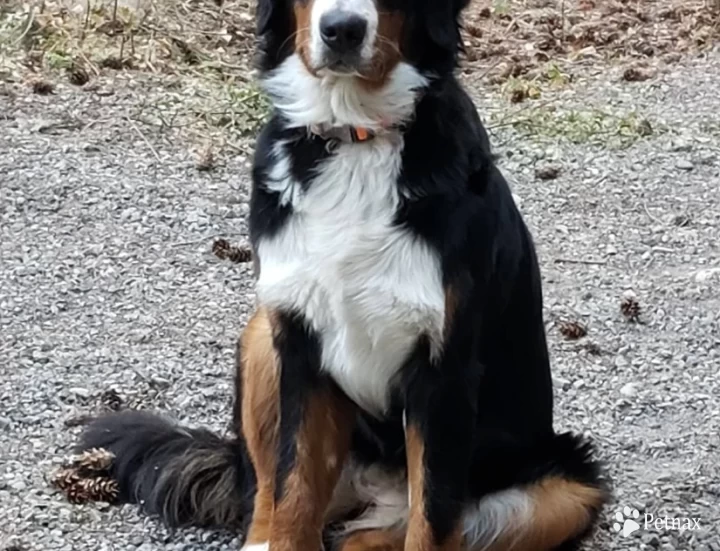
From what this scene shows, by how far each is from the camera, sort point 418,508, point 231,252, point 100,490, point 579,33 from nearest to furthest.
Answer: point 418,508 < point 100,490 < point 231,252 < point 579,33

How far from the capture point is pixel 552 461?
13.1ft

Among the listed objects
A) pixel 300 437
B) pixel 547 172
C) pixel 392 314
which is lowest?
pixel 547 172

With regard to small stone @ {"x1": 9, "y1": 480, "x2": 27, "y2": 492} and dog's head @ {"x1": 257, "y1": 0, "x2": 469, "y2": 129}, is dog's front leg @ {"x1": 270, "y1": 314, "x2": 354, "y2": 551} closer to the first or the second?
dog's head @ {"x1": 257, "y1": 0, "x2": 469, "y2": 129}

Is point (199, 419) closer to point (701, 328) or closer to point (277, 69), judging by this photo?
point (277, 69)

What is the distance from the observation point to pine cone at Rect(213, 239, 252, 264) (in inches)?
257

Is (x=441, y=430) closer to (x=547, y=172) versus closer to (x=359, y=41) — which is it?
(x=359, y=41)

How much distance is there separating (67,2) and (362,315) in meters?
6.53

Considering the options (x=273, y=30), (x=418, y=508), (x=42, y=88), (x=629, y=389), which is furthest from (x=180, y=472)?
(x=42, y=88)

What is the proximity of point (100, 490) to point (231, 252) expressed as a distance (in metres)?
2.33

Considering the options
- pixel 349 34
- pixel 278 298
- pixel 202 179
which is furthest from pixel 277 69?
pixel 202 179

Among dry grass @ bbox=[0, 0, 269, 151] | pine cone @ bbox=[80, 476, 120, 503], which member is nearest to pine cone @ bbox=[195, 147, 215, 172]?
dry grass @ bbox=[0, 0, 269, 151]

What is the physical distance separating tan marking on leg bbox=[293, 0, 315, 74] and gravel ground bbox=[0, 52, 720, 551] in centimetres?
154

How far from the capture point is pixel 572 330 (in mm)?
5844

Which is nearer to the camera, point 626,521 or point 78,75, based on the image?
point 626,521
